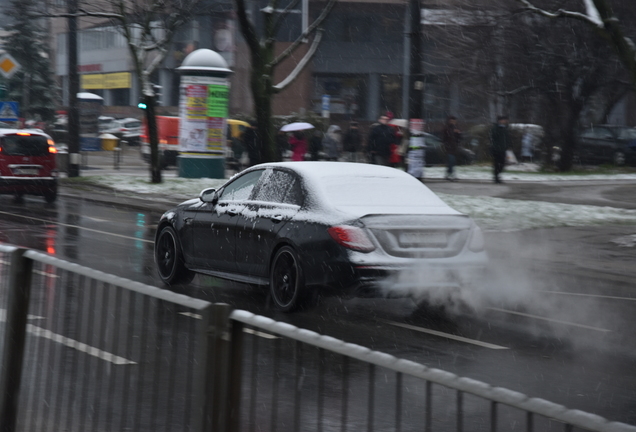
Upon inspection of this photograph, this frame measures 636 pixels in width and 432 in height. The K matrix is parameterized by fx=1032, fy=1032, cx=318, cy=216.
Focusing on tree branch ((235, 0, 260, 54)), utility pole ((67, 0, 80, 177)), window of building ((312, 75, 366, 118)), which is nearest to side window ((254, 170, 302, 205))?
tree branch ((235, 0, 260, 54))

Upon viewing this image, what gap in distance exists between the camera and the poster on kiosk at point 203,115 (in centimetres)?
2980

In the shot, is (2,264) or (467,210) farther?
(467,210)

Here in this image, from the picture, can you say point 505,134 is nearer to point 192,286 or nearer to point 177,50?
point 192,286

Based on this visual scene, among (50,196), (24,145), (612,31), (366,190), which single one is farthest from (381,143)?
(366,190)

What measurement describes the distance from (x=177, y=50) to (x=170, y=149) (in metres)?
38.1

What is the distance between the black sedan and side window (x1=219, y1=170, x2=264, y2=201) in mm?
13

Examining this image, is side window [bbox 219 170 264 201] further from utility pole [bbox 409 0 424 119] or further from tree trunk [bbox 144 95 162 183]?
tree trunk [bbox 144 95 162 183]

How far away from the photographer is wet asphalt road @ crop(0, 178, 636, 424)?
23.9 ft

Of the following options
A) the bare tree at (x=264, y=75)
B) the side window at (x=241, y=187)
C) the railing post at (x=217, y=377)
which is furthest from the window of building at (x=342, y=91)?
the railing post at (x=217, y=377)

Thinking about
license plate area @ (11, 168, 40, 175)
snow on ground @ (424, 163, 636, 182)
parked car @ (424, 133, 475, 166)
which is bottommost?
license plate area @ (11, 168, 40, 175)

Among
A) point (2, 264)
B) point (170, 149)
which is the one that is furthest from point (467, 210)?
point (170, 149)

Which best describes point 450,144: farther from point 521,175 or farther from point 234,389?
point 234,389

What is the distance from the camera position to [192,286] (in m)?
11.5

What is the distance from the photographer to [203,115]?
30.0 metres
